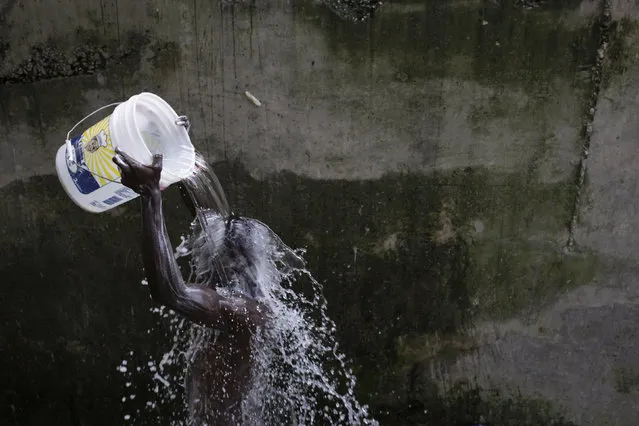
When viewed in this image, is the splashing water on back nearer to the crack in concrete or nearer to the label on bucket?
the label on bucket

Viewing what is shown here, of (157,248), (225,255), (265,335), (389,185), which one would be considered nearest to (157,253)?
(157,248)

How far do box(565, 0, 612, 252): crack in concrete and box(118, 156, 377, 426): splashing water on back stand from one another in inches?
59.4

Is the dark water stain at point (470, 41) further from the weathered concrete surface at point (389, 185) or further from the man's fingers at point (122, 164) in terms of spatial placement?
the man's fingers at point (122, 164)

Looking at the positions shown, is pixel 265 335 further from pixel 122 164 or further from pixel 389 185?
pixel 389 185

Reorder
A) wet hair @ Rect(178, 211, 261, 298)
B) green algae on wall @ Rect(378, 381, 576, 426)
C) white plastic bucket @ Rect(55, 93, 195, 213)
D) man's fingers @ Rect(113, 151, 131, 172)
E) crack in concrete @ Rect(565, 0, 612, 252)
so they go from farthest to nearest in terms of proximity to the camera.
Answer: green algae on wall @ Rect(378, 381, 576, 426) < crack in concrete @ Rect(565, 0, 612, 252) < wet hair @ Rect(178, 211, 261, 298) < white plastic bucket @ Rect(55, 93, 195, 213) < man's fingers @ Rect(113, 151, 131, 172)

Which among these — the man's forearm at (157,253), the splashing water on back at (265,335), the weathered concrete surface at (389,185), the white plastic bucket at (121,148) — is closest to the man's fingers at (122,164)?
the man's forearm at (157,253)

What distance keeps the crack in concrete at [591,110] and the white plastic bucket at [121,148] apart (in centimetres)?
222

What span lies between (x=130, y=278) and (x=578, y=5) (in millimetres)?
2887

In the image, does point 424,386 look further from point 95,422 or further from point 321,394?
point 95,422

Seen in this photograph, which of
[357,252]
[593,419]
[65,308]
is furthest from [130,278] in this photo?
[593,419]

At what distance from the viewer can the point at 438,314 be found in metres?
3.76

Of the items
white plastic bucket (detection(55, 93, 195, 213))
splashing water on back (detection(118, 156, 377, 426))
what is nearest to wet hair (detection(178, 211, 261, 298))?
splashing water on back (detection(118, 156, 377, 426))

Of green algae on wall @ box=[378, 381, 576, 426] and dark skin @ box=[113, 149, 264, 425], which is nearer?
dark skin @ box=[113, 149, 264, 425]

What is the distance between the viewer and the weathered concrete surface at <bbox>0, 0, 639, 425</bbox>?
3.32 m
